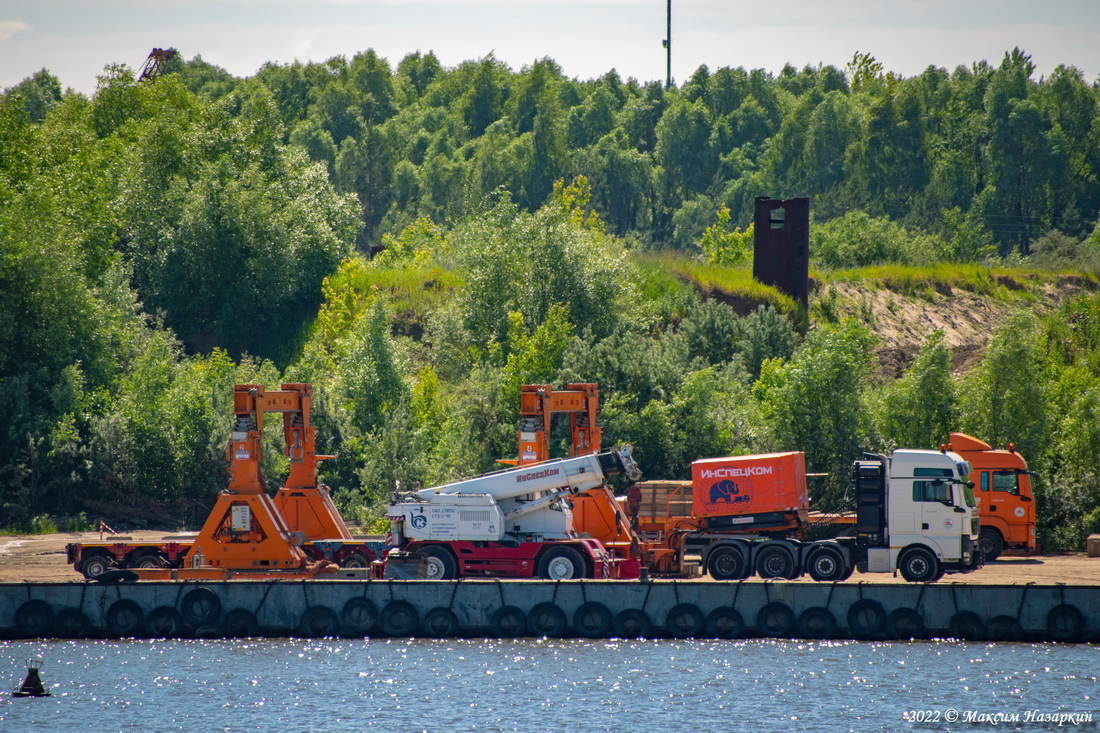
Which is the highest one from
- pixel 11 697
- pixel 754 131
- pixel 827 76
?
pixel 827 76

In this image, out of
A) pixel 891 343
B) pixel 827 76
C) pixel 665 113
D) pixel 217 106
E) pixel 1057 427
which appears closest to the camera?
pixel 1057 427

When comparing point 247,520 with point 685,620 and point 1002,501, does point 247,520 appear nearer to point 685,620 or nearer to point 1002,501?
point 685,620

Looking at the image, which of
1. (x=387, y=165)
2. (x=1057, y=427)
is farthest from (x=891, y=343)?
(x=387, y=165)

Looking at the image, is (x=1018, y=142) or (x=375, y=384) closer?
(x=375, y=384)

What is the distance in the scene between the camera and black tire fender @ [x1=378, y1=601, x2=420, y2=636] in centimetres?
2859

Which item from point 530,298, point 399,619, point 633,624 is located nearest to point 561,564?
point 633,624

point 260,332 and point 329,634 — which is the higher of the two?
point 260,332

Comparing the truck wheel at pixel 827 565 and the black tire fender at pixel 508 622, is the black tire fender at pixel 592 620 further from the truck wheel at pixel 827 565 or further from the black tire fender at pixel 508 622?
the truck wheel at pixel 827 565

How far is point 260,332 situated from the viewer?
64.8 m

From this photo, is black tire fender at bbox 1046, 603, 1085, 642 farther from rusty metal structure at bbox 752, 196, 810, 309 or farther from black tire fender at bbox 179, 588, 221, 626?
rusty metal structure at bbox 752, 196, 810, 309

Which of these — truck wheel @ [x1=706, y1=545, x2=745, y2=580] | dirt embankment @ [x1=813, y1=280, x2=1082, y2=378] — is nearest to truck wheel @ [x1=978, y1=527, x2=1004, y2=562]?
truck wheel @ [x1=706, y1=545, x2=745, y2=580]

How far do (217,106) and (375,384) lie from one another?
30.2 m

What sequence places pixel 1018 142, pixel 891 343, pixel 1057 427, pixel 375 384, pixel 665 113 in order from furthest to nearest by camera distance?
pixel 665 113 → pixel 1018 142 → pixel 891 343 → pixel 375 384 → pixel 1057 427

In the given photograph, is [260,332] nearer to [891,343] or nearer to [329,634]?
[891,343]
